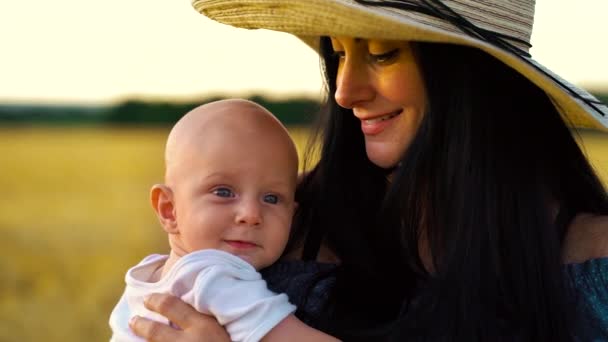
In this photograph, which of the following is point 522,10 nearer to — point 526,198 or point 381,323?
point 526,198

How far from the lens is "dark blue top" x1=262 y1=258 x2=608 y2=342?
98.4 inches

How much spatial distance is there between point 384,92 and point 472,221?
0.39 m

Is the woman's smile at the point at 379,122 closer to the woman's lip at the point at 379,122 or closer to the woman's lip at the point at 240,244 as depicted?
the woman's lip at the point at 379,122

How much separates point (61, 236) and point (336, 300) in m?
14.1

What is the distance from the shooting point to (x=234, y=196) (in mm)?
2416

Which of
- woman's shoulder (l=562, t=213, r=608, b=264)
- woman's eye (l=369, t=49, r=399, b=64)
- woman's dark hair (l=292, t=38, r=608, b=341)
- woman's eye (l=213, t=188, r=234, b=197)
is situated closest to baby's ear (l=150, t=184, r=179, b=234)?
woman's eye (l=213, t=188, r=234, b=197)

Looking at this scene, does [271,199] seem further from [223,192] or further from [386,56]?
[386,56]

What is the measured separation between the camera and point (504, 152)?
2.61 meters

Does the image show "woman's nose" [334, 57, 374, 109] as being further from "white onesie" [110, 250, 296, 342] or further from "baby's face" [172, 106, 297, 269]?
"white onesie" [110, 250, 296, 342]

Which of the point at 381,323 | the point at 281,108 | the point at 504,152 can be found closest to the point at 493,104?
the point at 504,152

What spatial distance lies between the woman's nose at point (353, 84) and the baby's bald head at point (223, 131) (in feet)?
0.59

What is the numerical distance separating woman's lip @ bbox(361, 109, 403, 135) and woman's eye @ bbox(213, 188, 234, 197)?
0.45 m

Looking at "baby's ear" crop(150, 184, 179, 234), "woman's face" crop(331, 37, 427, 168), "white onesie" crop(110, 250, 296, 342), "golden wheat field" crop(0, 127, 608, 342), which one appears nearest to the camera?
"white onesie" crop(110, 250, 296, 342)

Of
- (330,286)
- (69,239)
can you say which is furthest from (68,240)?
(330,286)
